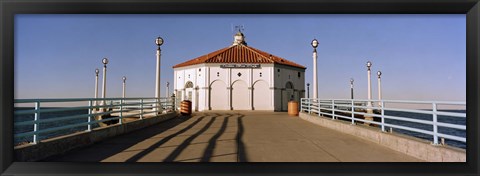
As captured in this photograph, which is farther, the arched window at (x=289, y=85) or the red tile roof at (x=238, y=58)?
the arched window at (x=289, y=85)

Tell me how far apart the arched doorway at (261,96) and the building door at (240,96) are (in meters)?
0.79

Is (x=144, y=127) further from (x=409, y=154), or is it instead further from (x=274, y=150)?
(x=409, y=154)

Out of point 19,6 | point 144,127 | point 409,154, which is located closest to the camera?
point 19,6

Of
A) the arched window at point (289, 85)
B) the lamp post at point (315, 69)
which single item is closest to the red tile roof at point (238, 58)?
the arched window at point (289, 85)

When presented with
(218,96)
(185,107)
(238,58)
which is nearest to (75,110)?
(185,107)

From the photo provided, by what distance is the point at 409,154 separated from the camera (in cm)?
570

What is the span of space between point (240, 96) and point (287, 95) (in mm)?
5334

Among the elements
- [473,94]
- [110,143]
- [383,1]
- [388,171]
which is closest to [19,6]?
[110,143]

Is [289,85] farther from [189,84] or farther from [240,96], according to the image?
[189,84]

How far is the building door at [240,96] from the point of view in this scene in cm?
2809

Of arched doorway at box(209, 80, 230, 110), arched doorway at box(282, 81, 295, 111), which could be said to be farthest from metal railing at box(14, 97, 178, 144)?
arched doorway at box(282, 81, 295, 111)

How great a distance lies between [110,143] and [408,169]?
6294 millimetres

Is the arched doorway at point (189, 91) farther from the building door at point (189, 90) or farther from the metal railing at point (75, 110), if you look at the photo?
the metal railing at point (75, 110)

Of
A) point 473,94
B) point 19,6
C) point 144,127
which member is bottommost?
point 144,127
